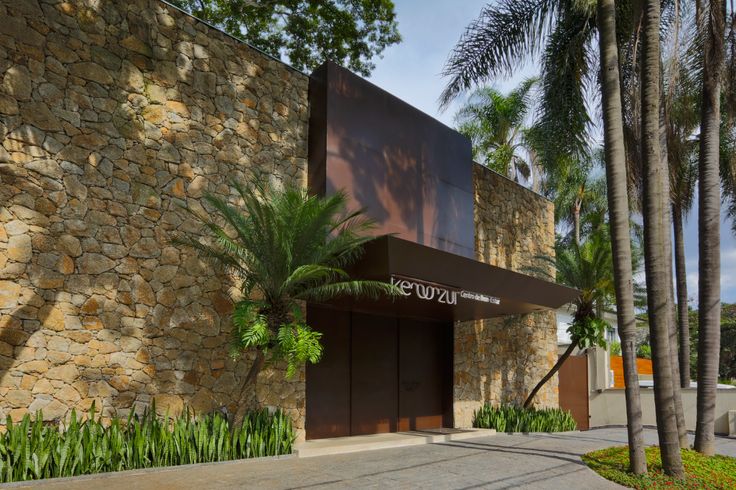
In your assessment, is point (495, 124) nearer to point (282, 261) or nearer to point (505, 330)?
point (505, 330)

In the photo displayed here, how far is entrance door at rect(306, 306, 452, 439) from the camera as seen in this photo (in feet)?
41.3

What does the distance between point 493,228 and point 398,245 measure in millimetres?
8557

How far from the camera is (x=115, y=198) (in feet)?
30.5

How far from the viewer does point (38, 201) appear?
8.40 metres

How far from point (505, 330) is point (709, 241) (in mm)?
6662

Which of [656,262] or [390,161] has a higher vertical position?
[390,161]

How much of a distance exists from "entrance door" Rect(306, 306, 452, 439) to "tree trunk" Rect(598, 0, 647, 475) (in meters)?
5.59

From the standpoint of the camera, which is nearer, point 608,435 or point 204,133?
point 204,133

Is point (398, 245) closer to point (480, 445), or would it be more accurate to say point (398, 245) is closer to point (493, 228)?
point (480, 445)

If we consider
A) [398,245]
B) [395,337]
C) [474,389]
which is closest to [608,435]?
[474,389]

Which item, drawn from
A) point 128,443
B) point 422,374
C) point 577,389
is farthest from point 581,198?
point 128,443

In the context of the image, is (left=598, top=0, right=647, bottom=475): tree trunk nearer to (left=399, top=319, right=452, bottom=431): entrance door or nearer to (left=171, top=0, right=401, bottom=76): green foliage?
(left=399, top=319, right=452, bottom=431): entrance door

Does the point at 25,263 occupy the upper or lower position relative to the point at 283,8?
lower

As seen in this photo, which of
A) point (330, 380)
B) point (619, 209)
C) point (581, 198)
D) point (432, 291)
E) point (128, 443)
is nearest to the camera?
point (128, 443)
